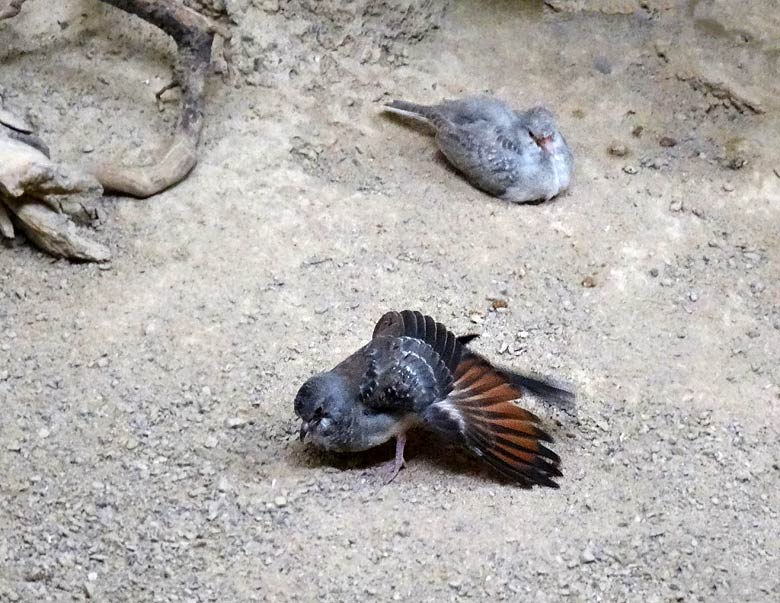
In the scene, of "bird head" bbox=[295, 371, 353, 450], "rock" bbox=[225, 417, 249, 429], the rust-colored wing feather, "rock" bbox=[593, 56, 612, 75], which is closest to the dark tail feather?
the rust-colored wing feather

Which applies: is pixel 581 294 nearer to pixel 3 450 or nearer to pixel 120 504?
pixel 120 504

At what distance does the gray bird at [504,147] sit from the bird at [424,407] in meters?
1.28

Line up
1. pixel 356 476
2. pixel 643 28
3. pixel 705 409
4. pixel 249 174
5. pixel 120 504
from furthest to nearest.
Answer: pixel 643 28
pixel 249 174
pixel 705 409
pixel 356 476
pixel 120 504

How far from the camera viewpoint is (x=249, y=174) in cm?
419

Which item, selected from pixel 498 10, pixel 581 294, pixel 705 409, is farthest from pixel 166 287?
pixel 498 10

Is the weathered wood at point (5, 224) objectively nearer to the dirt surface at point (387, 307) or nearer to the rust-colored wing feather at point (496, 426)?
the dirt surface at point (387, 307)

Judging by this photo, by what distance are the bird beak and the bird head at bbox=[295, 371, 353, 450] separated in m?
1.72

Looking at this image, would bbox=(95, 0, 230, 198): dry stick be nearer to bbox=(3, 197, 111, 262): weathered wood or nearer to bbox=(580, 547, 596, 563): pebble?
bbox=(3, 197, 111, 262): weathered wood

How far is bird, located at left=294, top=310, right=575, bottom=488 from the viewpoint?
298 cm

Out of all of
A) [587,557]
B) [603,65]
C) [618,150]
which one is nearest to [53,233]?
[587,557]

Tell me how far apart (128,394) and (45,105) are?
1.59 metres

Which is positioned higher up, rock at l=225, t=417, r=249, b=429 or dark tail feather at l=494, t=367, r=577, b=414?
dark tail feather at l=494, t=367, r=577, b=414

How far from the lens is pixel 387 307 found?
3.71 m

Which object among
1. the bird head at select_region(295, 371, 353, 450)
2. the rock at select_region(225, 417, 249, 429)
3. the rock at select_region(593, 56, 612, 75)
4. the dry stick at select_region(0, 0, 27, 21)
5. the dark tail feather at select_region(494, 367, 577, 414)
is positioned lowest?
the rock at select_region(225, 417, 249, 429)
